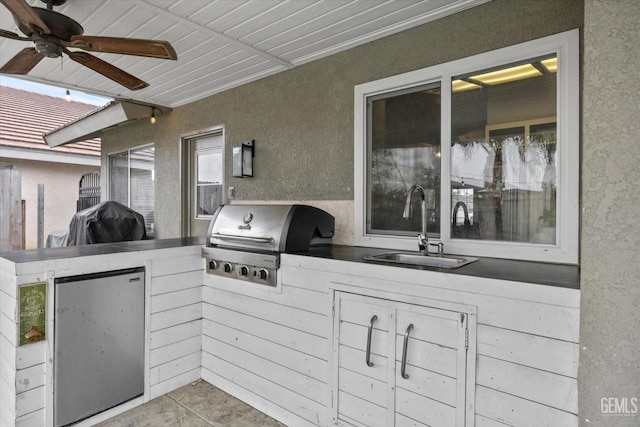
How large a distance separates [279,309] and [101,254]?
3.68 ft

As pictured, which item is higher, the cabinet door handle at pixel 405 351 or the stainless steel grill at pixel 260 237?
the stainless steel grill at pixel 260 237

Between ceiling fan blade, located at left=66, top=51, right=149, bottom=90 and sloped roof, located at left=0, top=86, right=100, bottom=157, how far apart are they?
10.6 ft

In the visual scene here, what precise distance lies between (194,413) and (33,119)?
7642 millimetres

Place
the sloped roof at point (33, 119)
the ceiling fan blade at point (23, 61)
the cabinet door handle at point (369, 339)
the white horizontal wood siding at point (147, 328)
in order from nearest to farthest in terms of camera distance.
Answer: the cabinet door handle at point (369, 339), the white horizontal wood siding at point (147, 328), the ceiling fan blade at point (23, 61), the sloped roof at point (33, 119)

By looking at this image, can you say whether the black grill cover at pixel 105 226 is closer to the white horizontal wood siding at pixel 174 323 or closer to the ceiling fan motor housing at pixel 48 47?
the white horizontal wood siding at pixel 174 323

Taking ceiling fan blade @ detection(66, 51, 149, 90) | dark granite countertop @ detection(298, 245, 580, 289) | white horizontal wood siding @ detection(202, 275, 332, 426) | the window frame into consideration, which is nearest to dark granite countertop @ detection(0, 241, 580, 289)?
dark granite countertop @ detection(298, 245, 580, 289)

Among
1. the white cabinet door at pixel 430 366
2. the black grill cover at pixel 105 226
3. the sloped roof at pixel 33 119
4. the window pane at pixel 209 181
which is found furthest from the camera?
the sloped roof at pixel 33 119

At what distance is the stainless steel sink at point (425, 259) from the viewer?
6.69 feet

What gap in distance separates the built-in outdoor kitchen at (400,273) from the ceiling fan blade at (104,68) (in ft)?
3.66

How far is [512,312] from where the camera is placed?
142 cm

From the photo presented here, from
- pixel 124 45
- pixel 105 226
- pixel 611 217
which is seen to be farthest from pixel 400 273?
pixel 105 226

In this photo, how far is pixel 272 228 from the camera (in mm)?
2361

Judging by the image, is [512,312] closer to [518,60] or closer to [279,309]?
[279,309]

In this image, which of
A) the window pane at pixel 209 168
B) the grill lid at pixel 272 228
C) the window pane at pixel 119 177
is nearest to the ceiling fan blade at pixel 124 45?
the grill lid at pixel 272 228
